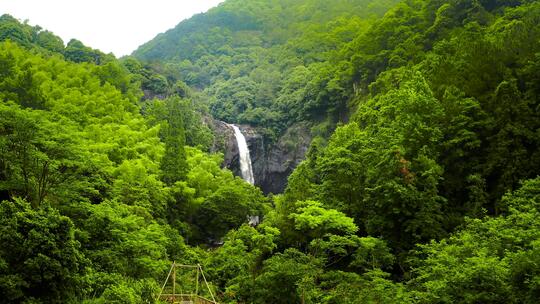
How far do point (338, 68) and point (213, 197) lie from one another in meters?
20.9

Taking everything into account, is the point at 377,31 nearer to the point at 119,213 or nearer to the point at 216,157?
the point at 216,157

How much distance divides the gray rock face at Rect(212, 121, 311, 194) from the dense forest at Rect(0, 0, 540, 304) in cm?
866

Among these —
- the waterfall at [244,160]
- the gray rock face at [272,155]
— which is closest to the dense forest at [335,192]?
the gray rock face at [272,155]

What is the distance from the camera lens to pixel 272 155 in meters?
55.0

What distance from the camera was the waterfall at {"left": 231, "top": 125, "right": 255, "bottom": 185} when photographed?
170 feet

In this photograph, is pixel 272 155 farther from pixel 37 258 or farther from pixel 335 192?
pixel 37 258

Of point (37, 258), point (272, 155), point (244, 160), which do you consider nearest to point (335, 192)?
point (37, 258)

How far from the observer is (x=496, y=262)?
11648 millimetres

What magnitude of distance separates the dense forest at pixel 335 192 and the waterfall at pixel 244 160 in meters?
9.69

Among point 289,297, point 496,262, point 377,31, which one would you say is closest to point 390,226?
point 289,297

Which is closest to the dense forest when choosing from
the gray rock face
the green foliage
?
the green foliage

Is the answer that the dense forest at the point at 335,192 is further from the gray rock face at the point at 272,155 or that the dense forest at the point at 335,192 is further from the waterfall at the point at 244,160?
the waterfall at the point at 244,160

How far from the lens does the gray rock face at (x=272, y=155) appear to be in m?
51.6

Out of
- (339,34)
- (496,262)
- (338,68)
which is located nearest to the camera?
(496,262)
